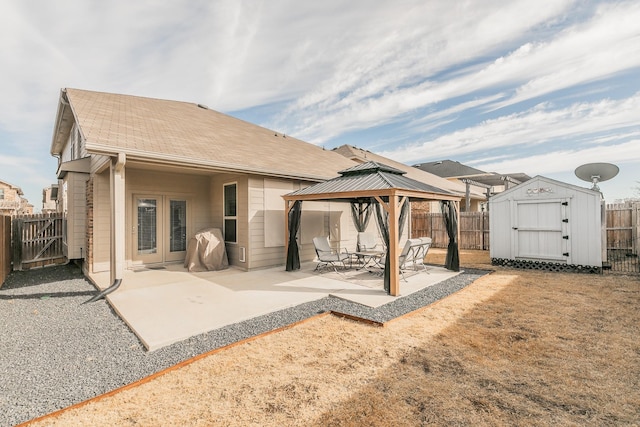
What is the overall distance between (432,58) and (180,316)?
9.43 metres

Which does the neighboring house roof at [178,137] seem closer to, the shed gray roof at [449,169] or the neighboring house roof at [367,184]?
the neighboring house roof at [367,184]

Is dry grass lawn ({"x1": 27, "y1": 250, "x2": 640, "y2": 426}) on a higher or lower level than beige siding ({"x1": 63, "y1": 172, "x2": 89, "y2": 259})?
lower

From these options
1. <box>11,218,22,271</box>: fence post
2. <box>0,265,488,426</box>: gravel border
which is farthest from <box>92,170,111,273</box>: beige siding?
<box>11,218,22,271</box>: fence post

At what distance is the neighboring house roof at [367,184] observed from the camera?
20.1ft

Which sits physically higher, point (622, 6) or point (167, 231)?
point (622, 6)

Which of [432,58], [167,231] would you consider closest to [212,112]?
[167,231]

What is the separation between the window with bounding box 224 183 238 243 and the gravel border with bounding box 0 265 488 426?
11.1 ft

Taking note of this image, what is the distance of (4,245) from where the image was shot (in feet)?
23.2

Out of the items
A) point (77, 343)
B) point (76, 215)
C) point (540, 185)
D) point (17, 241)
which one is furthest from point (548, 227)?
point (17, 241)

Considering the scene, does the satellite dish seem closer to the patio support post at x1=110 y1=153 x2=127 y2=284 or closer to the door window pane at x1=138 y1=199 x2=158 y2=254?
the patio support post at x1=110 y1=153 x2=127 y2=284

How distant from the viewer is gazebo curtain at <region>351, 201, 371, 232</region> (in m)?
10.6

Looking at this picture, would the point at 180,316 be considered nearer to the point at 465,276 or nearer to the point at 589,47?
the point at 465,276

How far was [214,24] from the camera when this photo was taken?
25.2 feet

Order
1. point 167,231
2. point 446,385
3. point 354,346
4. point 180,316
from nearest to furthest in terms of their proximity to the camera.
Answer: point 446,385 → point 354,346 → point 180,316 → point 167,231
